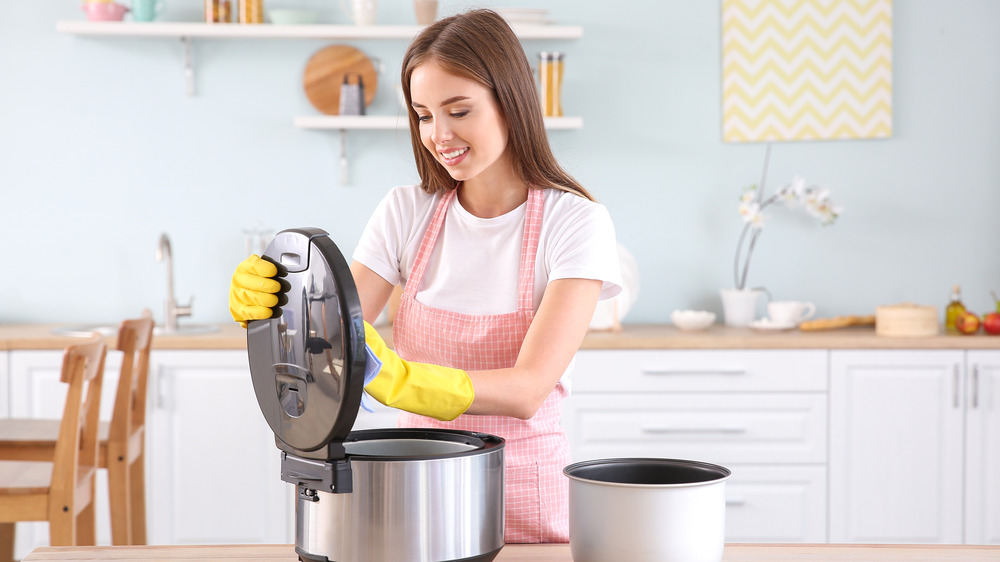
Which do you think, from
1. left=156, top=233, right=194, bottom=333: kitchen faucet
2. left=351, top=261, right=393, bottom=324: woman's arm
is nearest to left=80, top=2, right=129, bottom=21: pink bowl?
left=156, top=233, right=194, bottom=333: kitchen faucet

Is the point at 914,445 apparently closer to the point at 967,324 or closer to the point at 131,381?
the point at 967,324

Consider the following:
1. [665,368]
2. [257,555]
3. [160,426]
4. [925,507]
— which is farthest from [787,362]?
[257,555]

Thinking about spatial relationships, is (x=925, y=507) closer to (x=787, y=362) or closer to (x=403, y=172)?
(x=787, y=362)

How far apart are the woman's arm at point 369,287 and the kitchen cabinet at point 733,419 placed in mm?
1460

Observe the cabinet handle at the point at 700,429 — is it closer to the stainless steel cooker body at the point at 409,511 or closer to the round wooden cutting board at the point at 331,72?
the round wooden cutting board at the point at 331,72

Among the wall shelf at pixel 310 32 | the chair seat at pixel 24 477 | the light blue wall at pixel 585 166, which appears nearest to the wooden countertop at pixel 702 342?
the light blue wall at pixel 585 166

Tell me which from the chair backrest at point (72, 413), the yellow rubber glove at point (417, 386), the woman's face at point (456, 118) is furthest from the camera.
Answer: the chair backrest at point (72, 413)

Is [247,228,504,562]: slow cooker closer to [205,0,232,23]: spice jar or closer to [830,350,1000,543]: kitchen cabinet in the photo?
[830,350,1000,543]: kitchen cabinet

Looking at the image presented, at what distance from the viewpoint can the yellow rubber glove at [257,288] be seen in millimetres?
837

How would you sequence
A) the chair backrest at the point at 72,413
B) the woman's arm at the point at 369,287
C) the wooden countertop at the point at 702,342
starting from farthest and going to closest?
the wooden countertop at the point at 702,342 < the chair backrest at the point at 72,413 < the woman's arm at the point at 369,287

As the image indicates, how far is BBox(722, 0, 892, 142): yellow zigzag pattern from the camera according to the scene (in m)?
3.21

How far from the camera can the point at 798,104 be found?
3240 mm

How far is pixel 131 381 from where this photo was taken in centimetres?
230

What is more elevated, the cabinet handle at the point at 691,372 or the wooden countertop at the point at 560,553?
the wooden countertop at the point at 560,553
